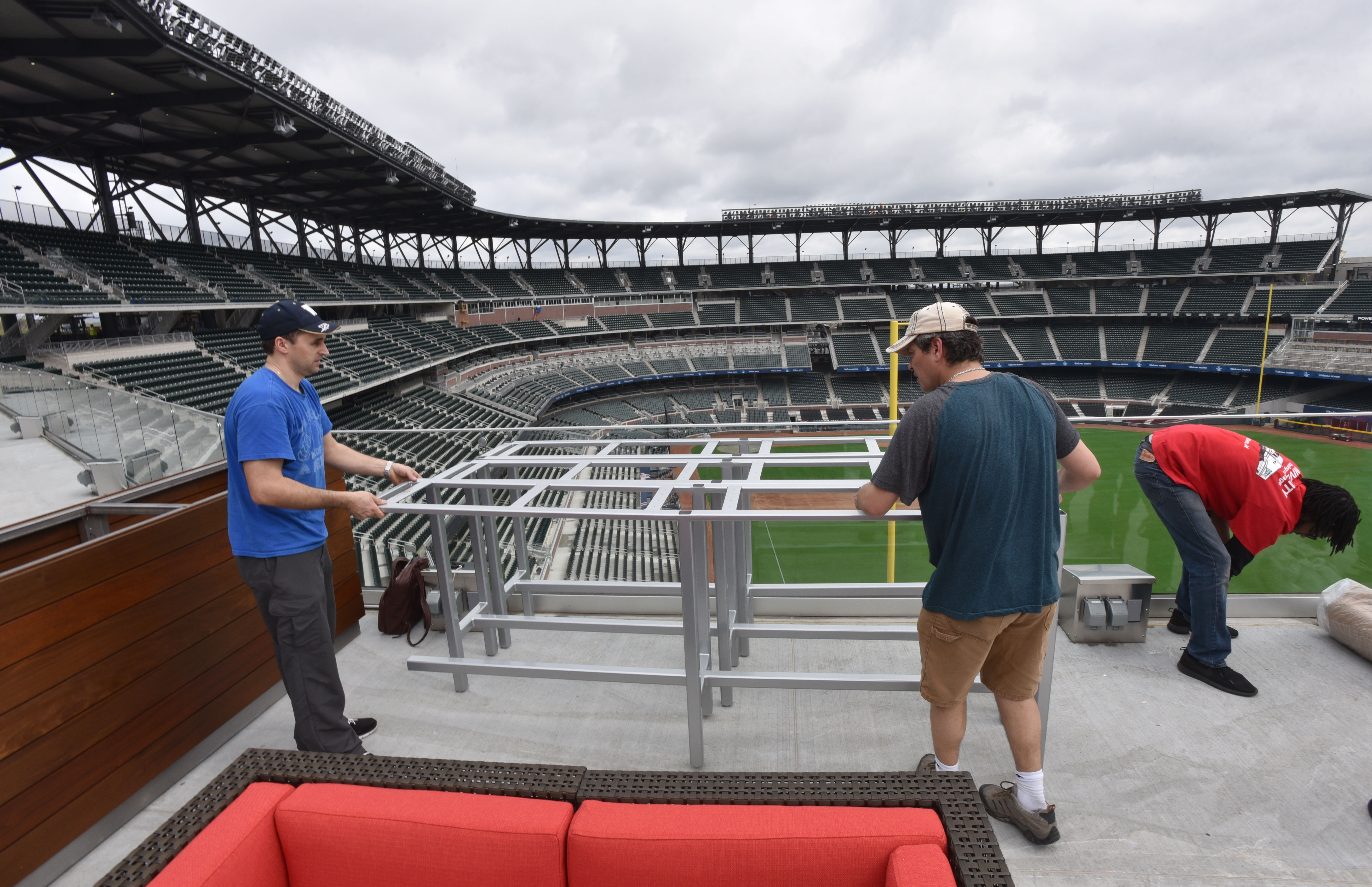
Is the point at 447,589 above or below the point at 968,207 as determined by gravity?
below

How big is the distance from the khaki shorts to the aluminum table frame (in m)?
0.39

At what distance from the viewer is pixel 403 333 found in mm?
25859

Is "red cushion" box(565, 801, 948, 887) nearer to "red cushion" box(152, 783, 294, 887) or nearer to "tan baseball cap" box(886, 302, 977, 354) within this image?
"red cushion" box(152, 783, 294, 887)

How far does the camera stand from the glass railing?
4637 mm

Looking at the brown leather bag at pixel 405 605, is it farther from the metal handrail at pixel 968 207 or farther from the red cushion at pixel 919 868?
the metal handrail at pixel 968 207

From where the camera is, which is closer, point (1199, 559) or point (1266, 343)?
point (1199, 559)

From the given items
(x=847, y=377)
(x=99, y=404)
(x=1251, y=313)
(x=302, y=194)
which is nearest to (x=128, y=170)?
(x=302, y=194)

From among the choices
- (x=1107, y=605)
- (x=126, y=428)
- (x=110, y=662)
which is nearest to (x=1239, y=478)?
(x=1107, y=605)

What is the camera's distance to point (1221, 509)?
3.23 metres

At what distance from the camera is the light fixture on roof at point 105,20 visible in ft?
31.0

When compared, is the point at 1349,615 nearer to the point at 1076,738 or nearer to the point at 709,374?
the point at 1076,738

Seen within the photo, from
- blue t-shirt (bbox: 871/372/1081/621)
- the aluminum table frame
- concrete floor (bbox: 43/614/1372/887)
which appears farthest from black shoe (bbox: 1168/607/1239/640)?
blue t-shirt (bbox: 871/372/1081/621)

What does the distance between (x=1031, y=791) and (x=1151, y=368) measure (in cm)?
4136

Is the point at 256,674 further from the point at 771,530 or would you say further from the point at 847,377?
the point at 847,377
